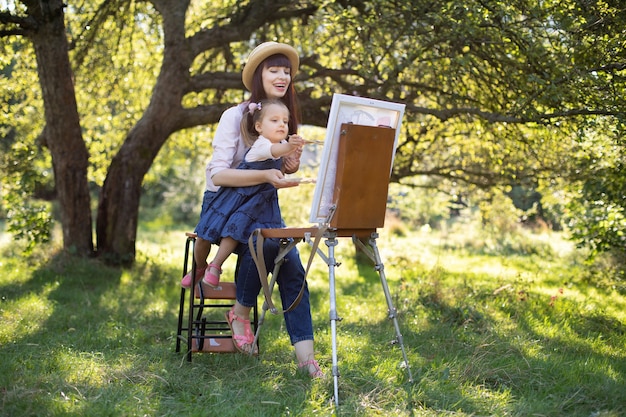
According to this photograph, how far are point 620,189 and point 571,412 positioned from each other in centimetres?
409

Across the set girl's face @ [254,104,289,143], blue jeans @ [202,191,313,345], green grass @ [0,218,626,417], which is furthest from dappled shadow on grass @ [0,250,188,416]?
girl's face @ [254,104,289,143]

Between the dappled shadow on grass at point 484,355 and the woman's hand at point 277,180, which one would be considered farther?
the woman's hand at point 277,180

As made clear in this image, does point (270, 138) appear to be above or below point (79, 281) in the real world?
above

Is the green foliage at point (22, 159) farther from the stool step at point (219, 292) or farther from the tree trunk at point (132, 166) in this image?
the stool step at point (219, 292)

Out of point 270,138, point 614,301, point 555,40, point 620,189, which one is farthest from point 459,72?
point 270,138

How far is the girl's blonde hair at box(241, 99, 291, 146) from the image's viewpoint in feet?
12.4

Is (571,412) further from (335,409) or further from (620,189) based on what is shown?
(620,189)

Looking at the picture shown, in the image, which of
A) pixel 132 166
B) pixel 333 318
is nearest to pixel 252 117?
pixel 333 318

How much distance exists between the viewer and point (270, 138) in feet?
12.3

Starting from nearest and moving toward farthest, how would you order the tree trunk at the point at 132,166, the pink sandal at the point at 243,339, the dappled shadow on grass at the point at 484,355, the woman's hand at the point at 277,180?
the dappled shadow on grass at the point at 484,355 → the woman's hand at the point at 277,180 → the pink sandal at the point at 243,339 → the tree trunk at the point at 132,166

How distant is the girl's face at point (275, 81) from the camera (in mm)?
3887

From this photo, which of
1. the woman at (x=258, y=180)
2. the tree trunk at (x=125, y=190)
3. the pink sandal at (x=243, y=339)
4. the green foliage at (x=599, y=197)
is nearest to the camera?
the woman at (x=258, y=180)

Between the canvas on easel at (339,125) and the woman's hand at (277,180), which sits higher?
the canvas on easel at (339,125)

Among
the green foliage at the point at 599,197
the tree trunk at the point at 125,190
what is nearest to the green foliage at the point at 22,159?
the tree trunk at the point at 125,190
